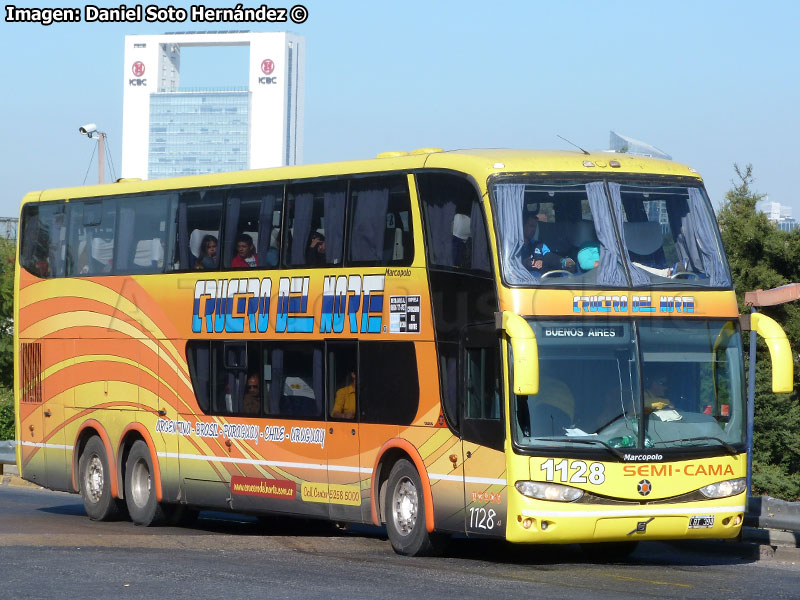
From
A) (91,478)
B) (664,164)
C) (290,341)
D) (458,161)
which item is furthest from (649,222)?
(91,478)

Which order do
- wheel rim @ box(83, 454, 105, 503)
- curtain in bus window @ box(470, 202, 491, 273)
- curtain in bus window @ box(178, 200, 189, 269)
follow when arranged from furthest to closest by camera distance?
1. wheel rim @ box(83, 454, 105, 503)
2. curtain in bus window @ box(178, 200, 189, 269)
3. curtain in bus window @ box(470, 202, 491, 273)

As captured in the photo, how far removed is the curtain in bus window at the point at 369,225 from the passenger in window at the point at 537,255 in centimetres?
208

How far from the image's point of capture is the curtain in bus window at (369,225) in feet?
49.9

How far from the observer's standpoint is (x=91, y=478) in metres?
20.0

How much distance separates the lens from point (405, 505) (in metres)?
14.7

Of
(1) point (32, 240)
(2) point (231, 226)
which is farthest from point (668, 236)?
(1) point (32, 240)

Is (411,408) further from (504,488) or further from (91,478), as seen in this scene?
(91,478)

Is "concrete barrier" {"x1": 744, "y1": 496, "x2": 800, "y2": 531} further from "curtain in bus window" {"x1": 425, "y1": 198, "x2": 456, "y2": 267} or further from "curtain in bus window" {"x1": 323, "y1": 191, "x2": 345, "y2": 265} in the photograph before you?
"curtain in bus window" {"x1": 323, "y1": 191, "x2": 345, "y2": 265}

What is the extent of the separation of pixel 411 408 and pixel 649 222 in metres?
2.89

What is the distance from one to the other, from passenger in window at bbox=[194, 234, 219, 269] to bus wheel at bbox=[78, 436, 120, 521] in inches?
130

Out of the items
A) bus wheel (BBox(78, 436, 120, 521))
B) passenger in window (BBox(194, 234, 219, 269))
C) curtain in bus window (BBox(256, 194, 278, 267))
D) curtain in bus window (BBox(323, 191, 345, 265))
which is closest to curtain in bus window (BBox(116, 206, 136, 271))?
passenger in window (BBox(194, 234, 219, 269))

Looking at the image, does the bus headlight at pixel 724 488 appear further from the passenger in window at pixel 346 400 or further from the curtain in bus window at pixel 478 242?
the passenger in window at pixel 346 400

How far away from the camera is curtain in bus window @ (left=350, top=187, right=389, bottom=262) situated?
Result: 1521 cm

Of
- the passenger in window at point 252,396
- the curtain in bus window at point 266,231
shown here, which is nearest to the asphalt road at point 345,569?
the passenger in window at point 252,396
